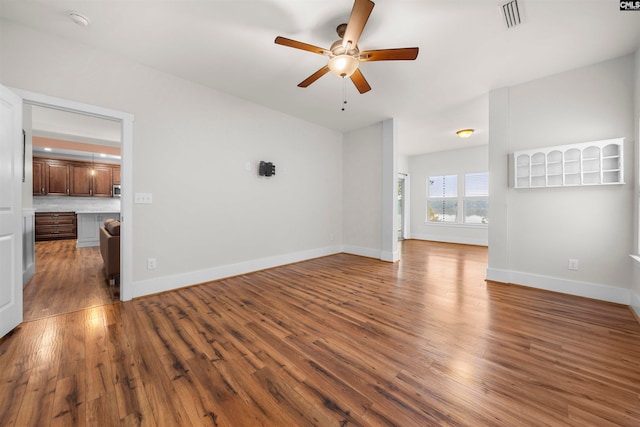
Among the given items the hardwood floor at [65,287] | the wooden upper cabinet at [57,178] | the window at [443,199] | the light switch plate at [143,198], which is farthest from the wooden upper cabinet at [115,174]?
the window at [443,199]

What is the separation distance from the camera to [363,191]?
16.7 ft

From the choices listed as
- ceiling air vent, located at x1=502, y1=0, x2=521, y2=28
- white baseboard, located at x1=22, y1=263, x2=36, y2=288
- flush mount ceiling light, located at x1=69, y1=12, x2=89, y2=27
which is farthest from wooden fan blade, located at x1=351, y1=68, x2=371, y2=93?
white baseboard, located at x1=22, y1=263, x2=36, y2=288

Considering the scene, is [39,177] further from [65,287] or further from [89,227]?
[65,287]

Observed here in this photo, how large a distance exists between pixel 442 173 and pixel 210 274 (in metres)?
6.80

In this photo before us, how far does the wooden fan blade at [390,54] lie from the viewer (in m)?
1.97

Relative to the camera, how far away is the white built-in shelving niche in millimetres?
2646

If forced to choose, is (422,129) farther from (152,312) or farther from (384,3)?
(152,312)

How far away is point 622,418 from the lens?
3.94ft

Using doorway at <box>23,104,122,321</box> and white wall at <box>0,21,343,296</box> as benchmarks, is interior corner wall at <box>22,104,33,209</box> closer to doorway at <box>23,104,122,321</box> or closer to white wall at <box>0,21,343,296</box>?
doorway at <box>23,104,122,321</box>

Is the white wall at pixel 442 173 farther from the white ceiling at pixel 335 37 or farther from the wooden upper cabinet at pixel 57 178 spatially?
the wooden upper cabinet at pixel 57 178

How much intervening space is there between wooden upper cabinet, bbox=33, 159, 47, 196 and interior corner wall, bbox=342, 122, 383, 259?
Answer: 8.07 m

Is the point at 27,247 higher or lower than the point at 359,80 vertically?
lower

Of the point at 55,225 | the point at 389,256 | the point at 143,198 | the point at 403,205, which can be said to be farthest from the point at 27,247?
the point at 403,205

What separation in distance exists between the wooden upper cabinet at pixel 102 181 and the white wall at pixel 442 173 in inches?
372
